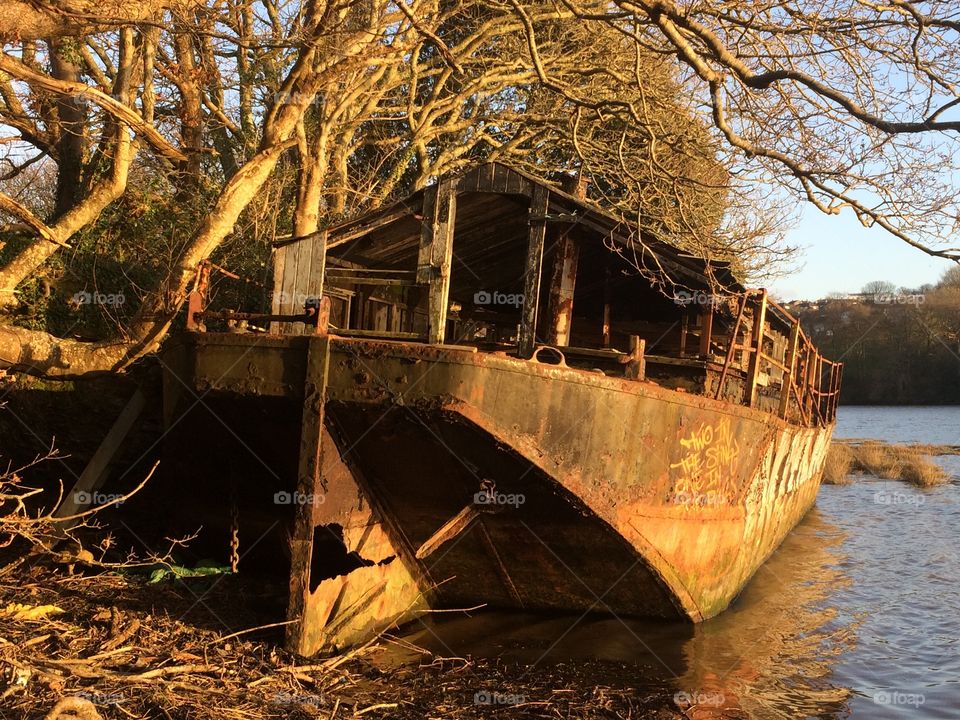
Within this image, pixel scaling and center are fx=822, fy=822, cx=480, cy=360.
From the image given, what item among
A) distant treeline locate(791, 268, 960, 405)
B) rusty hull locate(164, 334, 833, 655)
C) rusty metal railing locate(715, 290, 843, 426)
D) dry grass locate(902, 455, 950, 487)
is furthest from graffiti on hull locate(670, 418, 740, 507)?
distant treeline locate(791, 268, 960, 405)

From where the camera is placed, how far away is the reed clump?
21422 millimetres

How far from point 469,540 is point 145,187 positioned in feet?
31.1

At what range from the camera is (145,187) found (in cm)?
1373

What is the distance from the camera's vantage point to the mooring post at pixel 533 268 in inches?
311

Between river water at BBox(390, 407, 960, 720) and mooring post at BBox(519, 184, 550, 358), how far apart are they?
2.65m

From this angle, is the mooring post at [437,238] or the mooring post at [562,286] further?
the mooring post at [562,286]

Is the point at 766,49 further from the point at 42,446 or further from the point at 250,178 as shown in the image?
the point at 42,446

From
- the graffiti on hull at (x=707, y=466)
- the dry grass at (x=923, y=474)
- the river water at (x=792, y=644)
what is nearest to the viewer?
the river water at (x=792, y=644)

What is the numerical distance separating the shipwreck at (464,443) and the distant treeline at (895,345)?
49.5m

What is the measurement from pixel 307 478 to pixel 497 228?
4547 mm

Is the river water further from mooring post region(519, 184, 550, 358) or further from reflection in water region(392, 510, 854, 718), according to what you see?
mooring post region(519, 184, 550, 358)

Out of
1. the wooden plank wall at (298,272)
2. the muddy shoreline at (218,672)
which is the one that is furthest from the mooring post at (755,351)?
the wooden plank wall at (298,272)

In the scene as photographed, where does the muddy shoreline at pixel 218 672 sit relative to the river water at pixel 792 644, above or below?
above

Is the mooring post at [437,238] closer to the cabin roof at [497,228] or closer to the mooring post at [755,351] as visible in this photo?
the cabin roof at [497,228]
